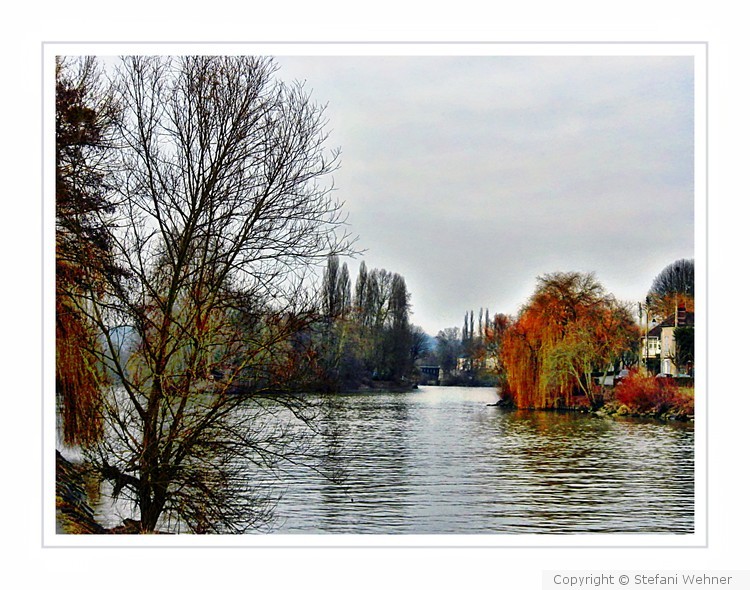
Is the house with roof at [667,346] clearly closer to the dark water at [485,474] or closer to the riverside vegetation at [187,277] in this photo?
the dark water at [485,474]

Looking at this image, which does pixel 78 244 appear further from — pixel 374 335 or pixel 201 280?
pixel 374 335

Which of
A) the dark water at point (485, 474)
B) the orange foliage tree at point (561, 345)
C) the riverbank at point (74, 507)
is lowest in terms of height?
the dark water at point (485, 474)

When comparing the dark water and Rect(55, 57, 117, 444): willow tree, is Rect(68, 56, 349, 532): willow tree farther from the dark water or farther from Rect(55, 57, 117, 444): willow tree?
the dark water

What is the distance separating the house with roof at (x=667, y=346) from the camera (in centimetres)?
861

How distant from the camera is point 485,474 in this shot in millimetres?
8117

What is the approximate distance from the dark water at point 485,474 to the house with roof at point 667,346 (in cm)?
75

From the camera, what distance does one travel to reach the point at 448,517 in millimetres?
7043

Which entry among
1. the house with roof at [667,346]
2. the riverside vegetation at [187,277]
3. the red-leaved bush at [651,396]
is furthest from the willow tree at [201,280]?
the red-leaved bush at [651,396]

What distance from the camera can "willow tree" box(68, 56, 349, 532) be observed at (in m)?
5.48

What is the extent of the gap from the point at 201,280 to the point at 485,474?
3866 millimetres

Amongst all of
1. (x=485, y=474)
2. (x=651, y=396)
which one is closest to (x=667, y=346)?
(x=651, y=396)
